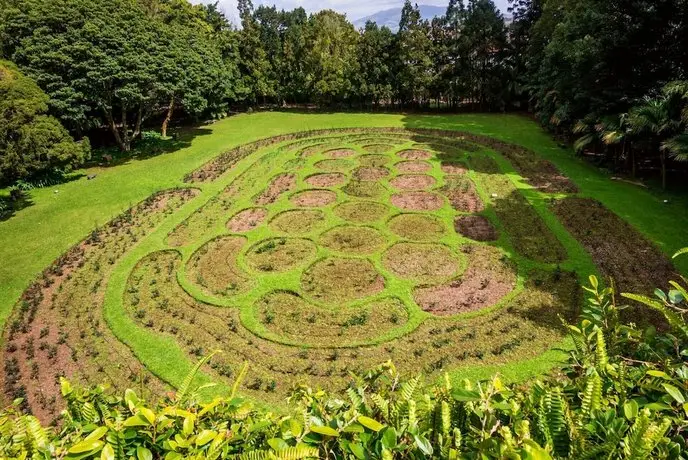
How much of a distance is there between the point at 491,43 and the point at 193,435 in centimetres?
4476

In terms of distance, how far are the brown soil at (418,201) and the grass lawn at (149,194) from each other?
1.78 metres

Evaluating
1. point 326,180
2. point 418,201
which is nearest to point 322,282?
point 418,201

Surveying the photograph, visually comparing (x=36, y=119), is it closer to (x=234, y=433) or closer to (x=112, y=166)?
(x=112, y=166)

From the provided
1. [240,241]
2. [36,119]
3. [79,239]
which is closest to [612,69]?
[240,241]

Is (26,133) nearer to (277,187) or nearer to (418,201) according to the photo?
(277,187)

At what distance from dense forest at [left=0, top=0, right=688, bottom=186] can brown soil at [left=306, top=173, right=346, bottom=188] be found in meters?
12.9

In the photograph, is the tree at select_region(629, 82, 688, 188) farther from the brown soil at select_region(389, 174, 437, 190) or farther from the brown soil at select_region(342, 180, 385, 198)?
the brown soil at select_region(342, 180, 385, 198)

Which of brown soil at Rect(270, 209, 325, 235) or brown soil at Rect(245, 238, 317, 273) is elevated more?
brown soil at Rect(270, 209, 325, 235)

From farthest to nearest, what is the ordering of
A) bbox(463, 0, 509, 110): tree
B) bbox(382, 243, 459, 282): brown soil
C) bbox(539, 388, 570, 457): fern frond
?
bbox(463, 0, 509, 110): tree, bbox(382, 243, 459, 282): brown soil, bbox(539, 388, 570, 457): fern frond

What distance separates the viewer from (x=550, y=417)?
2658 mm

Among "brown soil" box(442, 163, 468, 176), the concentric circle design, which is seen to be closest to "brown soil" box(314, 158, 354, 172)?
the concentric circle design

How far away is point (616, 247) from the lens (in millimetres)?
15484

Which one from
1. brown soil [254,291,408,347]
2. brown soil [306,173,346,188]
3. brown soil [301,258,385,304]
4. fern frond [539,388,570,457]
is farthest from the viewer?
brown soil [306,173,346,188]

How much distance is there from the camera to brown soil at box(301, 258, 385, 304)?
13.9m
